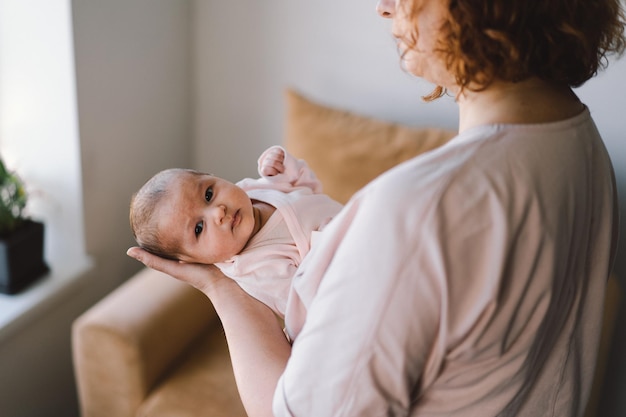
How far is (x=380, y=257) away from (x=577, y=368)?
0.37 meters

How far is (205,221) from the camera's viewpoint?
1112 mm

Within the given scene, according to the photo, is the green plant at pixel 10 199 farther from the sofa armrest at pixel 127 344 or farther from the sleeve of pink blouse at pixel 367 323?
the sleeve of pink blouse at pixel 367 323

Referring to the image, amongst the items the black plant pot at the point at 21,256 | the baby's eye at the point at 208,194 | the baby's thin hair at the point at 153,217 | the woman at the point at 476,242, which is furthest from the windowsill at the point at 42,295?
the woman at the point at 476,242

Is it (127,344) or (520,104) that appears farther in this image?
(127,344)

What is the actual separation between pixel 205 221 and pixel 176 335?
0.59 metres

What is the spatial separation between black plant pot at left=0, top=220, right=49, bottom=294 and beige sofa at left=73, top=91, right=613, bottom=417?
0.25 m

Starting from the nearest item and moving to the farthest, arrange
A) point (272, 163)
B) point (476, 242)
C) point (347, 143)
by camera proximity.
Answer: point (476, 242) < point (272, 163) < point (347, 143)

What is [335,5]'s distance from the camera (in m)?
2.02

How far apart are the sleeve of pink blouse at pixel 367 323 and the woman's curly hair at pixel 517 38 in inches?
7.8

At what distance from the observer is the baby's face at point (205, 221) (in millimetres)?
1101

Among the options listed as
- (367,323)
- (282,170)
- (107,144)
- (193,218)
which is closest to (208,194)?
(193,218)

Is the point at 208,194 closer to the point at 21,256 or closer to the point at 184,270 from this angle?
the point at 184,270

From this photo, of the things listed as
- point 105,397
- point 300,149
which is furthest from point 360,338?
point 300,149

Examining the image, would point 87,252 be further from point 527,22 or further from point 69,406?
point 527,22
